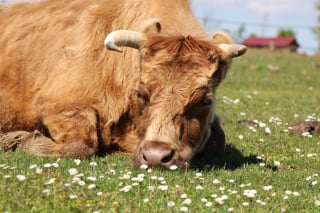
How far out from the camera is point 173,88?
24.4 ft

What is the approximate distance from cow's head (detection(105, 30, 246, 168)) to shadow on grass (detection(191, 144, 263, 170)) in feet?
1.25

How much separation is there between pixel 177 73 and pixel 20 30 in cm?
345

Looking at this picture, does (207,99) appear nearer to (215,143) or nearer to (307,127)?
(215,143)

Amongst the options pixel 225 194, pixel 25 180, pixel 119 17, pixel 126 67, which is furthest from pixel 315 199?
pixel 119 17

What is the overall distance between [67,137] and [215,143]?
1.99m

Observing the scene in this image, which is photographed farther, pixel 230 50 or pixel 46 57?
pixel 46 57

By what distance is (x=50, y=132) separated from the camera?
880 cm

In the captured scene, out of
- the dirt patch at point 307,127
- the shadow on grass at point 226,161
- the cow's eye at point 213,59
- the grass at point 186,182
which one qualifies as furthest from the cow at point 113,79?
the dirt patch at point 307,127

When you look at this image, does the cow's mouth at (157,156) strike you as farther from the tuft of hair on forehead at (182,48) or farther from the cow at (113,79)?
the tuft of hair on forehead at (182,48)

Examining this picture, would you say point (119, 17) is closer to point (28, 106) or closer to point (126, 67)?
point (126, 67)

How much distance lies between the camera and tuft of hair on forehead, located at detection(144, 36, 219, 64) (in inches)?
297

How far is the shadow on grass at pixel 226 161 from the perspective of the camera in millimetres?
8141

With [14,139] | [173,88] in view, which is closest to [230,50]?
[173,88]

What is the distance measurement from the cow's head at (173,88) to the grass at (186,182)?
303 mm
